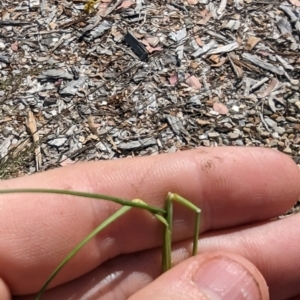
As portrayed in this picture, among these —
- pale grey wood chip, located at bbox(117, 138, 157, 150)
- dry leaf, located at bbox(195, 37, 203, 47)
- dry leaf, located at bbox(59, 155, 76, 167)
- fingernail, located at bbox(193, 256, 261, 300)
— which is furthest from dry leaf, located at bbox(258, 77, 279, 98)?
fingernail, located at bbox(193, 256, 261, 300)

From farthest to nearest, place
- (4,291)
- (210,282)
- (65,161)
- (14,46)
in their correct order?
1. (14,46)
2. (65,161)
3. (4,291)
4. (210,282)

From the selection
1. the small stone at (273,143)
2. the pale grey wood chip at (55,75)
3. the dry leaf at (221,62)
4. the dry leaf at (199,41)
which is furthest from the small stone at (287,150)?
the pale grey wood chip at (55,75)

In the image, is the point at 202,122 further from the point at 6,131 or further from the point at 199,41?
the point at 6,131

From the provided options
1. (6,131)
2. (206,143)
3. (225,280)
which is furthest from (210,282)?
(6,131)

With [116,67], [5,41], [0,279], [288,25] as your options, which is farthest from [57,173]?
[288,25]

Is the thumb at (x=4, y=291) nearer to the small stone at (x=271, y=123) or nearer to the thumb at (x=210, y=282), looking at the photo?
the thumb at (x=210, y=282)
